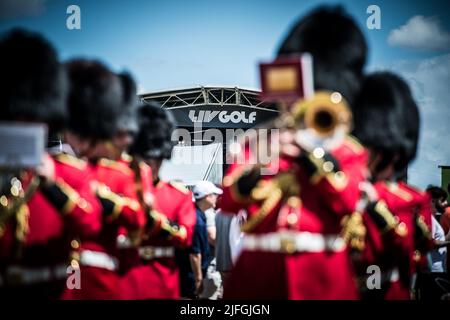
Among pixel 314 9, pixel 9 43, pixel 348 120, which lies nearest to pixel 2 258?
pixel 9 43

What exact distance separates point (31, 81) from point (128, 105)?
1.04m

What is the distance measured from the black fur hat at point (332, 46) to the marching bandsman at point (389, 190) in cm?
28

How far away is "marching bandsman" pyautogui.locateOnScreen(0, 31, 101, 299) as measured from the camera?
2.50 metres

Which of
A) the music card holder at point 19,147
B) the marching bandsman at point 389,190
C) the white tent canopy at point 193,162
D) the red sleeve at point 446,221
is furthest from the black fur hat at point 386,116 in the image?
the red sleeve at point 446,221

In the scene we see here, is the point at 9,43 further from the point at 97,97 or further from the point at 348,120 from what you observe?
the point at 348,120

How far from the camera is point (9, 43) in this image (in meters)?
2.66

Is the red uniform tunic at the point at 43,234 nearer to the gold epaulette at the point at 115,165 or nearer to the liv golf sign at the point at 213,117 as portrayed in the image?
the gold epaulette at the point at 115,165

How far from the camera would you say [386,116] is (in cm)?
344

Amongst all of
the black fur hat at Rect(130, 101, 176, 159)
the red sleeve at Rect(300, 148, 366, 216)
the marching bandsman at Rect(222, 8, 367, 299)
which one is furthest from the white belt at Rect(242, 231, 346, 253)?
the black fur hat at Rect(130, 101, 176, 159)

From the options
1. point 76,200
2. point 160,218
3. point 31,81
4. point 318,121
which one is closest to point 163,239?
point 160,218

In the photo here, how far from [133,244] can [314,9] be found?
145 cm

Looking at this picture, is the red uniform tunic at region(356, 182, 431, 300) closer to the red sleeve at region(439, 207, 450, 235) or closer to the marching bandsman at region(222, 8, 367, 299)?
the marching bandsman at region(222, 8, 367, 299)

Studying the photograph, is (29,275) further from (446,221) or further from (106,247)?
(446,221)

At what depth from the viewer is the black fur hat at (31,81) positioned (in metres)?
2.55
